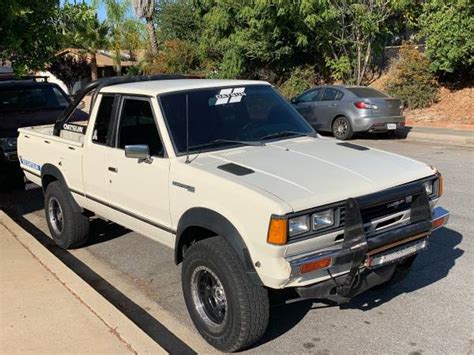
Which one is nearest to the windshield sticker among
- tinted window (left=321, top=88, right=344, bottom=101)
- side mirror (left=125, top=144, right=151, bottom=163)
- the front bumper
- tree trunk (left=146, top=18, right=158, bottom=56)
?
side mirror (left=125, top=144, right=151, bottom=163)

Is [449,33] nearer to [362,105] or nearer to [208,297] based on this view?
[362,105]

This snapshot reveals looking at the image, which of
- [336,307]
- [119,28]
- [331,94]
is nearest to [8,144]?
[336,307]

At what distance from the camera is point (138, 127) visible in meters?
4.74

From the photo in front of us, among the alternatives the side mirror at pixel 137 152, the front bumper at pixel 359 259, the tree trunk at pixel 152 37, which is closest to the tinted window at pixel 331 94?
the side mirror at pixel 137 152

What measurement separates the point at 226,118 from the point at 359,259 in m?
1.80

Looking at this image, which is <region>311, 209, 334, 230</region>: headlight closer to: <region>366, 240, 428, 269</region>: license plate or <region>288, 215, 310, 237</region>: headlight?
<region>288, 215, 310, 237</region>: headlight

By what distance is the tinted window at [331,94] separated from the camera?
14.6m

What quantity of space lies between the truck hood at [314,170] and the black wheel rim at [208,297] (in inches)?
29.2

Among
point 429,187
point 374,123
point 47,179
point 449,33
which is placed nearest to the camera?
point 429,187

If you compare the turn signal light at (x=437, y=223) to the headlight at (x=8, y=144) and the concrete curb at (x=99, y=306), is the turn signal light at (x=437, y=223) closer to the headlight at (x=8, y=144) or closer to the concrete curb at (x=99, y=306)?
the concrete curb at (x=99, y=306)

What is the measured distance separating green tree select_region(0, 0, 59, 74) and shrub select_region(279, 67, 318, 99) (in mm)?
13677

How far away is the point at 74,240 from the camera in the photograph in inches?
234

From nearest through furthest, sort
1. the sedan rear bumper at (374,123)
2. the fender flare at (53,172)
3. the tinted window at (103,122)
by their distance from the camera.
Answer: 1. the tinted window at (103,122)
2. the fender flare at (53,172)
3. the sedan rear bumper at (374,123)

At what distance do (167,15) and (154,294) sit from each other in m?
27.4
